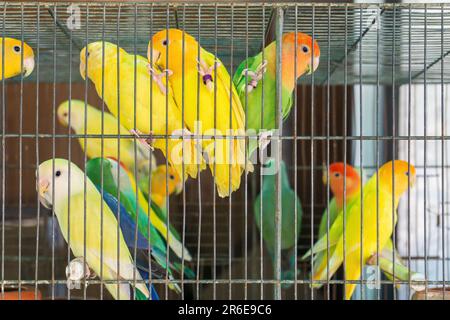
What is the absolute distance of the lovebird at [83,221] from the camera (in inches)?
67.2

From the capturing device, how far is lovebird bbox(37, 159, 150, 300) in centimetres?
171

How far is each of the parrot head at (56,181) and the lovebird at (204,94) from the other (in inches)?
13.8

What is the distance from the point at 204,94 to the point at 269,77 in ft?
0.59

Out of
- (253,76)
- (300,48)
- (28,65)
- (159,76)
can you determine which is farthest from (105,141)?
(300,48)

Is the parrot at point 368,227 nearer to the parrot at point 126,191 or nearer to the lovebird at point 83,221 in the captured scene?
the parrot at point 126,191

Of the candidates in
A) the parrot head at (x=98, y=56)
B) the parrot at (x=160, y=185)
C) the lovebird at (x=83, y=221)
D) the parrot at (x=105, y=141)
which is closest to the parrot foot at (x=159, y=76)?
the parrot head at (x=98, y=56)

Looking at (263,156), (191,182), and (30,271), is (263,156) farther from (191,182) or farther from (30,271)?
(30,271)

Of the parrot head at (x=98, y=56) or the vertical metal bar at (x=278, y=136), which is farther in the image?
the parrot head at (x=98, y=56)

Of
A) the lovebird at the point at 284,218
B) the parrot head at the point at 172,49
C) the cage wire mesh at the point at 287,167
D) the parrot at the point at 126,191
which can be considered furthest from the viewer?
the lovebird at the point at 284,218

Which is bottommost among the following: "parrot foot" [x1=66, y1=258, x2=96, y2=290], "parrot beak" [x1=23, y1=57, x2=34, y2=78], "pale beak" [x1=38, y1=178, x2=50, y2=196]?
"parrot foot" [x1=66, y1=258, x2=96, y2=290]

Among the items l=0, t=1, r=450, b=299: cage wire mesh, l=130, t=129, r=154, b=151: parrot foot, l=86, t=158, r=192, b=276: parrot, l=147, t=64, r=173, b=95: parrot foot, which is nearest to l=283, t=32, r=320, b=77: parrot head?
l=0, t=1, r=450, b=299: cage wire mesh

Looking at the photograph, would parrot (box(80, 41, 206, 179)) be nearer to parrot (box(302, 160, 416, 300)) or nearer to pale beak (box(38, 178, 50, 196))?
pale beak (box(38, 178, 50, 196))

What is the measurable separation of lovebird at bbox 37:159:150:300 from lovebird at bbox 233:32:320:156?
44 cm

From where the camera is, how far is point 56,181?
5.65 ft
